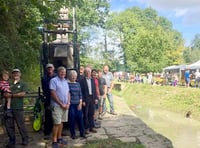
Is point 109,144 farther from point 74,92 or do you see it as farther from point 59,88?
point 59,88

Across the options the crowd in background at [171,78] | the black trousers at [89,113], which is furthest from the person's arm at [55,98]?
the crowd in background at [171,78]

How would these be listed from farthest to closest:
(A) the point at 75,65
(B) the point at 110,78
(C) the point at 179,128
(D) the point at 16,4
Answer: (C) the point at 179,128, (B) the point at 110,78, (A) the point at 75,65, (D) the point at 16,4

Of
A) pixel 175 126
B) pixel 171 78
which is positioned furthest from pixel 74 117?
pixel 171 78

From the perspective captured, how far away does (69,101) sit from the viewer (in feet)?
20.9

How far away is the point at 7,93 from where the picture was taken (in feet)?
20.2

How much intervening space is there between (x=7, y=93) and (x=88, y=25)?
32.8 meters

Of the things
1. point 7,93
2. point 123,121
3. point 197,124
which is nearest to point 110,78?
point 123,121

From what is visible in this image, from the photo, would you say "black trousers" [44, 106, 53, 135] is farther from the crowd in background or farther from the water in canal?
the crowd in background

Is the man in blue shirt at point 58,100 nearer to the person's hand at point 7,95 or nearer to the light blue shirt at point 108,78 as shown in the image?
the person's hand at point 7,95

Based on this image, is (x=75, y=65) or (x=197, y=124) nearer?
(x=75, y=65)

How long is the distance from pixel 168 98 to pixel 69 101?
14.0m

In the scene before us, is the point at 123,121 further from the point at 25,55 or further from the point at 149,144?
→ the point at 25,55

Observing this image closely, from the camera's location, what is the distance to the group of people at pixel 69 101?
607 centimetres

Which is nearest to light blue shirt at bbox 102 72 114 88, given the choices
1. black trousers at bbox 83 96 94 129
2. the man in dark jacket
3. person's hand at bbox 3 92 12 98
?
the man in dark jacket
